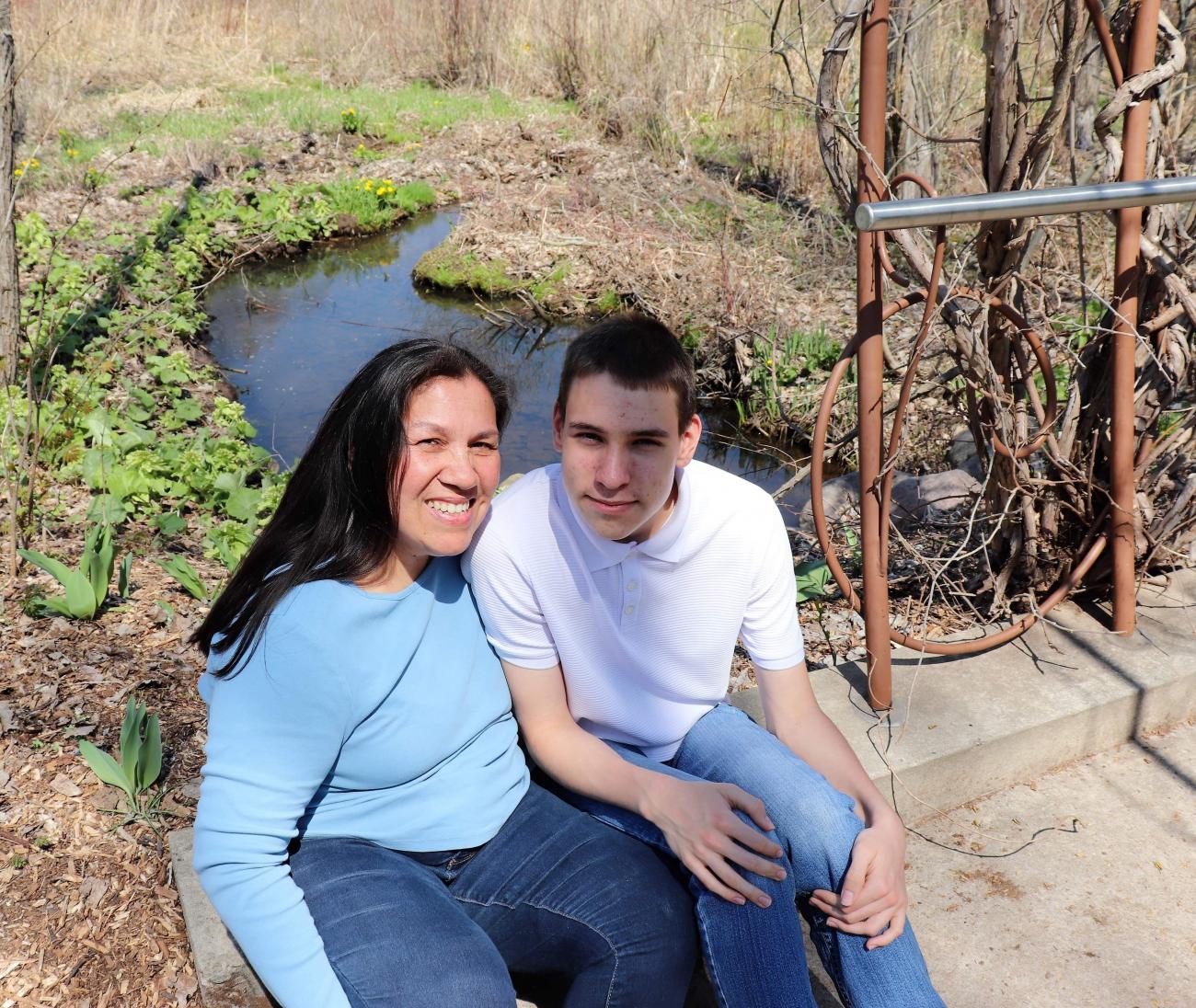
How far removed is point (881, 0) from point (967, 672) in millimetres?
1512

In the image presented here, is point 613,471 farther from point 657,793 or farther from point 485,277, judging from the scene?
point 485,277

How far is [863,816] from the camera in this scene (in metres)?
1.84

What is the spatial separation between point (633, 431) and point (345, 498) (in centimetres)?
49

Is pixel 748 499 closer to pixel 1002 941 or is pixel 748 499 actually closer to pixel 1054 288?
pixel 1002 941

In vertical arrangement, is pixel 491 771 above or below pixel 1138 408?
below

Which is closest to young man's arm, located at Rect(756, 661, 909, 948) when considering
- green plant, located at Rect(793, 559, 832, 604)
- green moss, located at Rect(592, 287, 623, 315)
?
green plant, located at Rect(793, 559, 832, 604)

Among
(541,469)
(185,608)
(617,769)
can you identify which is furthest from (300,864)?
(185,608)

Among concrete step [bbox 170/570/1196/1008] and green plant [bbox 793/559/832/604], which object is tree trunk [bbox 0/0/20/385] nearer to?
green plant [bbox 793/559/832/604]

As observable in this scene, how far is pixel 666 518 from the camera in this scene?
6.37ft

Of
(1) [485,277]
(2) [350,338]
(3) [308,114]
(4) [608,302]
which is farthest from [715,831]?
(3) [308,114]

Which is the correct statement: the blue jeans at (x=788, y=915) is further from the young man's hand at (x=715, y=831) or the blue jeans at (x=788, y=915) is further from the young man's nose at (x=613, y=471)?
the young man's nose at (x=613, y=471)

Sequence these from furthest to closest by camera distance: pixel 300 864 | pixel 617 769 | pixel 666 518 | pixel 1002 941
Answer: pixel 1002 941 < pixel 666 518 < pixel 617 769 < pixel 300 864

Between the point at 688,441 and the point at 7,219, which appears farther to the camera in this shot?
the point at 7,219

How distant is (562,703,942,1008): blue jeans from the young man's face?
451mm
